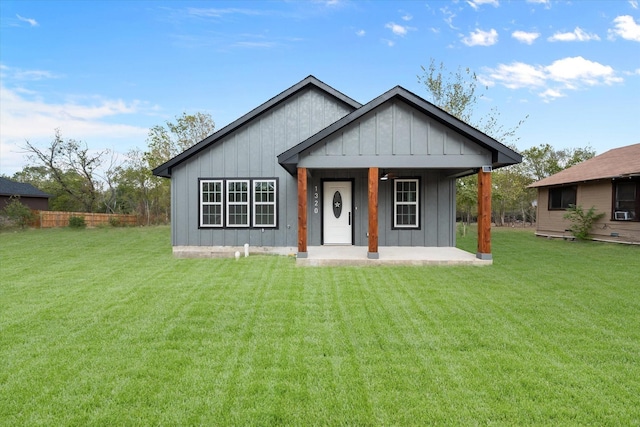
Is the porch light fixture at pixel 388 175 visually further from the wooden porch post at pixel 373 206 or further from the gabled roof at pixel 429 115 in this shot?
the gabled roof at pixel 429 115

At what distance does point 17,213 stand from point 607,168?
3090 centimetres

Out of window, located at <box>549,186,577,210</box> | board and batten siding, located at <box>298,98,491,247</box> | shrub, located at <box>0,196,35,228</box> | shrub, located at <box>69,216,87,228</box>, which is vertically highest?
board and batten siding, located at <box>298,98,491,247</box>

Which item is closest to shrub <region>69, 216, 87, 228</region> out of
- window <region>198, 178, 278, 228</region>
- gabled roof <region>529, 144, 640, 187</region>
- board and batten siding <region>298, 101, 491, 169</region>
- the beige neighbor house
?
window <region>198, 178, 278, 228</region>

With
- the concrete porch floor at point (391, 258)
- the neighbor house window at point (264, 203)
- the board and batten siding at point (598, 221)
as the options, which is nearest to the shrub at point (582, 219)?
the board and batten siding at point (598, 221)

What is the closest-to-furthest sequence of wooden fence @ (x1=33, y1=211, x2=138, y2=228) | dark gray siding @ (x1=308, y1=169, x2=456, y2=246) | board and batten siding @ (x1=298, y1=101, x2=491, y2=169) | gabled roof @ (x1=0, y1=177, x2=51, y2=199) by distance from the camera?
1. board and batten siding @ (x1=298, y1=101, x2=491, y2=169)
2. dark gray siding @ (x1=308, y1=169, x2=456, y2=246)
3. wooden fence @ (x1=33, y1=211, x2=138, y2=228)
4. gabled roof @ (x1=0, y1=177, x2=51, y2=199)

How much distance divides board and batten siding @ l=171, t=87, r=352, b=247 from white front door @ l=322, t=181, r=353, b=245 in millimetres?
1030

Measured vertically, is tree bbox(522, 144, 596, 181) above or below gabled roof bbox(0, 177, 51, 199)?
above

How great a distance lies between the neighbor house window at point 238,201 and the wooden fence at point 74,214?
17.8 meters

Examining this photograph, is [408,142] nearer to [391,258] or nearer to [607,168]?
[391,258]

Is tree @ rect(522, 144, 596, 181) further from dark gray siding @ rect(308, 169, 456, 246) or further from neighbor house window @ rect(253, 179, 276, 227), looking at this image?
neighbor house window @ rect(253, 179, 276, 227)

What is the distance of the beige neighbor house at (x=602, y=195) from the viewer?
41.0 feet

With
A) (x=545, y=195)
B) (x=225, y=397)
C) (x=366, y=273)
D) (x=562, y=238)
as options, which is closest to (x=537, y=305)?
(x=366, y=273)

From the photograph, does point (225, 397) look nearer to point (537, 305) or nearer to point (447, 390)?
point (447, 390)

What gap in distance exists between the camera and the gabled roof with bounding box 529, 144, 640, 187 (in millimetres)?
12656
